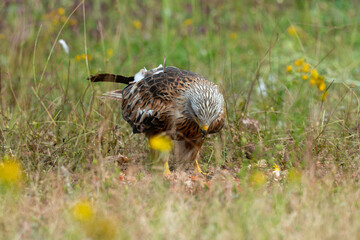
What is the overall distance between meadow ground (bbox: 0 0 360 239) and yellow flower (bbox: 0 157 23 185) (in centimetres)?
1

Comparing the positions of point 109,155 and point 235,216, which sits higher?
point 235,216

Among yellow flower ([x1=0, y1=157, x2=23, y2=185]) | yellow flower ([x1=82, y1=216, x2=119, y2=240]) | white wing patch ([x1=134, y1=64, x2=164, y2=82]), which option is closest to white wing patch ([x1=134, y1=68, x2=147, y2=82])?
white wing patch ([x1=134, y1=64, x2=164, y2=82])

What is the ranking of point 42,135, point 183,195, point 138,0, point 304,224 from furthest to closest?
point 138,0 → point 42,135 → point 183,195 → point 304,224

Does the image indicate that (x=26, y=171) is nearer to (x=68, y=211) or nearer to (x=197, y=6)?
(x=68, y=211)

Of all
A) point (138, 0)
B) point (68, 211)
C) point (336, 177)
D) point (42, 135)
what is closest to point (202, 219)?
point (68, 211)

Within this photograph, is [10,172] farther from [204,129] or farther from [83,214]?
[204,129]

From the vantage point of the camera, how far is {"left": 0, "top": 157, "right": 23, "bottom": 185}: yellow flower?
3580 mm

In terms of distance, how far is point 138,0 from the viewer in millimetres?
10414

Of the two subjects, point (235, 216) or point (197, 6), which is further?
point (197, 6)

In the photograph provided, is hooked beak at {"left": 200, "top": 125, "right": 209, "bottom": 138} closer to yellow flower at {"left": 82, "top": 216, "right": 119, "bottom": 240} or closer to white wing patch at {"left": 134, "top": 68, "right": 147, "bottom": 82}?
white wing patch at {"left": 134, "top": 68, "right": 147, "bottom": 82}

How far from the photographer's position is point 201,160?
203 inches

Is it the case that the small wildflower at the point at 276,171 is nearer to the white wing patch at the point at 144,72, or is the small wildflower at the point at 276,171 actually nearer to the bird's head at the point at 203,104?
the bird's head at the point at 203,104

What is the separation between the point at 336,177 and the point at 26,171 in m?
2.33

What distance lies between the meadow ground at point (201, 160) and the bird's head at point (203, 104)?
0.91ft
